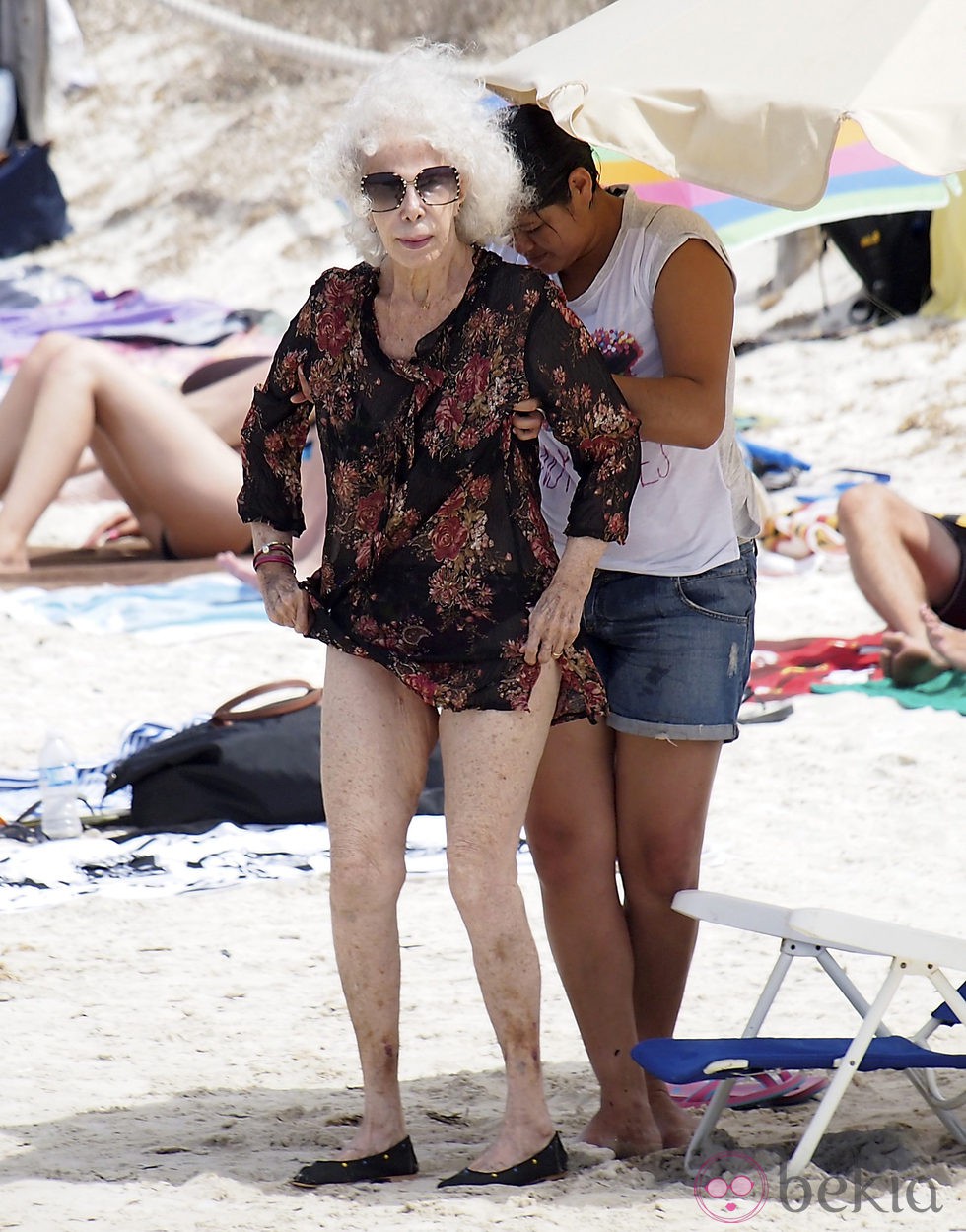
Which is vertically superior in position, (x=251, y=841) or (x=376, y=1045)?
(x=376, y=1045)

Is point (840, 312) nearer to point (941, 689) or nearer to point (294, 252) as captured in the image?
point (294, 252)

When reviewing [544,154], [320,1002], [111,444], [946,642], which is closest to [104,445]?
[111,444]

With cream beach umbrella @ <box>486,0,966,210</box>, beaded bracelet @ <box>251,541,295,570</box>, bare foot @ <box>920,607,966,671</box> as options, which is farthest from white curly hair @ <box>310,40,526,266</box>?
bare foot @ <box>920,607,966,671</box>

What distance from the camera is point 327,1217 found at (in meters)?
2.43

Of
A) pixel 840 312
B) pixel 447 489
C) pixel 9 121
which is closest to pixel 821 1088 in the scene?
pixel 447 489

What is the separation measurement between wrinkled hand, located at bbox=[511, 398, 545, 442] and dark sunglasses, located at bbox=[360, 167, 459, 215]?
0.33m

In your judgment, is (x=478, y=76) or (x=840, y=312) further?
(x=840, y=312)

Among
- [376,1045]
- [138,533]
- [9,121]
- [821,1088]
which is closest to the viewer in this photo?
[376,1045]

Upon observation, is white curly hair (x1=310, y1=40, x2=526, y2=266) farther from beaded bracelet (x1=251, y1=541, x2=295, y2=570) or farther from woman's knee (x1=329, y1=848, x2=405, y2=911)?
woman's knee (x1=329, y1=848, x2=405, y2=911)

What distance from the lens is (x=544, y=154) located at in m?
2.71

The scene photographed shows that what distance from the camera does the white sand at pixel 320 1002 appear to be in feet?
8.34

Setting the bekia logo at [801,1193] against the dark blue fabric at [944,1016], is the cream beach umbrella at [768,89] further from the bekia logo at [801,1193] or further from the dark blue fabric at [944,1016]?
the bekia logo at [801,1193]

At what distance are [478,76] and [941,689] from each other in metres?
3.93

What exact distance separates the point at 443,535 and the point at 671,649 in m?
0.49
